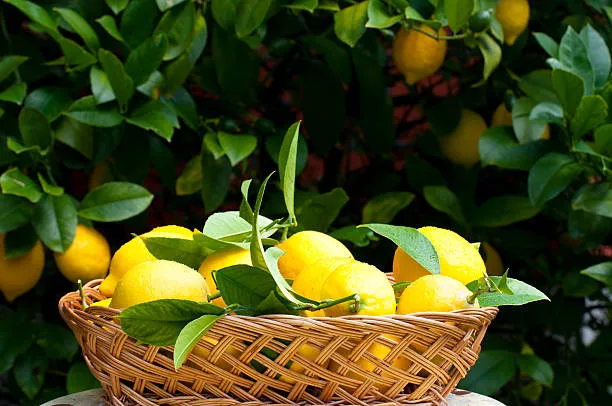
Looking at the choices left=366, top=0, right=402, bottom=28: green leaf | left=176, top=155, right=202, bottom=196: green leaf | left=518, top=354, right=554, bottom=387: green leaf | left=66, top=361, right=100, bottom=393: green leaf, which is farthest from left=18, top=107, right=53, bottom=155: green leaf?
left=518, top=354, right=554, bottom=387: green leaf

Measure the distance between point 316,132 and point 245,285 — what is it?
0.71 m

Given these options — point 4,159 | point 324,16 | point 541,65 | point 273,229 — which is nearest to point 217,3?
point 324,16

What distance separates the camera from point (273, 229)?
0.79 meters

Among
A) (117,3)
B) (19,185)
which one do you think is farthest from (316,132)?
(19,185)

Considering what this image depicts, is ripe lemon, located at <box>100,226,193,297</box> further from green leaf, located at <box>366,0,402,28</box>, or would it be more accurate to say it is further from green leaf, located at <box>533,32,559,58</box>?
green leaf, located at <box>533,32,559,58</box>

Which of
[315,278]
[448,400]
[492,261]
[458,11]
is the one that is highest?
[458,11]

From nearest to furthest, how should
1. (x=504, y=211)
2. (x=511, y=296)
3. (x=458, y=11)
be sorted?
(x=511, y=296)
(x=458, y=11)
(x=504, y=211)

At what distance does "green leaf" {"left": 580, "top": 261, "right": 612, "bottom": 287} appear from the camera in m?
1.16

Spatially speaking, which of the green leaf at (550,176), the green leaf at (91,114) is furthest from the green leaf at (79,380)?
the green leaf at (550,176)

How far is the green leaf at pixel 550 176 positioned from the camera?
3.77 ft

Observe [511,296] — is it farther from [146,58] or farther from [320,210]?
[146,58]

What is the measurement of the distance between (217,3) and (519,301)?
2.17ft

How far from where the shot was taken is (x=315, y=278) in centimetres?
70

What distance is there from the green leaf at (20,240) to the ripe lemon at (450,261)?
60 cm
